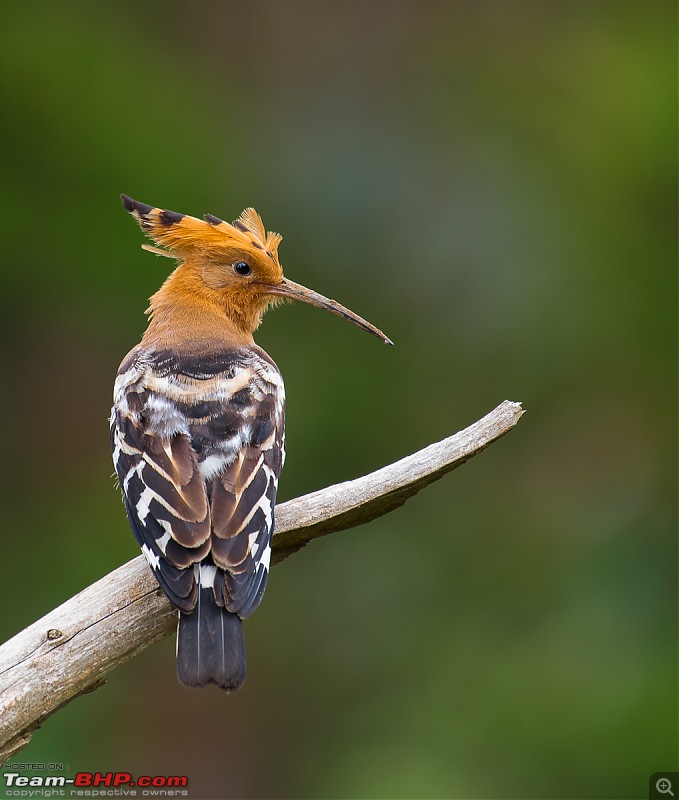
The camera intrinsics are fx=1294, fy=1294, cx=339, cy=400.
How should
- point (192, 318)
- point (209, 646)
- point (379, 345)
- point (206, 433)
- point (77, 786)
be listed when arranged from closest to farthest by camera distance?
point (209, 646)
point (206, 433)
point (192, 318)
point (77, 786)
point (379, 345)

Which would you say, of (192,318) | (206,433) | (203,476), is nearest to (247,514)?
(203,476)

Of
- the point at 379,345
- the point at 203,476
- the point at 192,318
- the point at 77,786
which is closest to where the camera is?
the point at 203,476

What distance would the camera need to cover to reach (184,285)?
3.69 meters

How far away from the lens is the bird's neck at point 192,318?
11.6 ft

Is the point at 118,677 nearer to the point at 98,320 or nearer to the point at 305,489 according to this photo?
the point at 305,489

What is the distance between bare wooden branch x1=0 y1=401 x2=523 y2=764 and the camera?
8.98 feet

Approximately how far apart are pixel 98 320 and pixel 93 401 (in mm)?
441

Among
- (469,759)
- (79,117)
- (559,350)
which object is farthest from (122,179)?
(469,759)

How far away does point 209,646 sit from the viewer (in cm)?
265

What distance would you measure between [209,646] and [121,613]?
0.30 meters

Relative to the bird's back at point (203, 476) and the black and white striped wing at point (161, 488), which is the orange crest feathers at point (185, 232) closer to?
the bird's back at point (203, 476)

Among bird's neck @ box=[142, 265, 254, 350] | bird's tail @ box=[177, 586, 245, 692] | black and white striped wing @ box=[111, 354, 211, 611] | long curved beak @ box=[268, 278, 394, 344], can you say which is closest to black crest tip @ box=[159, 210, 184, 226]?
bird's neck @ box=[142, 265, 254, 350]

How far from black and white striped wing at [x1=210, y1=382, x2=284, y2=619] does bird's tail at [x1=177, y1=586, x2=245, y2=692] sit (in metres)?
0.04

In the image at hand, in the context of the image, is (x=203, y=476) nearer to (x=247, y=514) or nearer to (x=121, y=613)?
(x=247, y=514)
